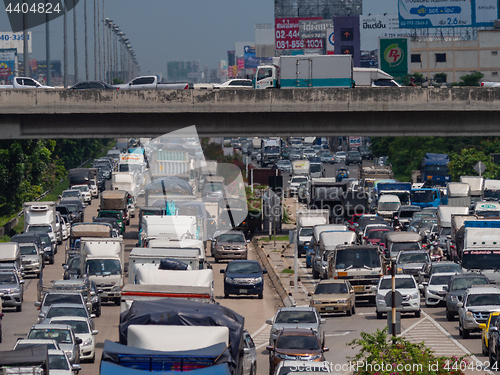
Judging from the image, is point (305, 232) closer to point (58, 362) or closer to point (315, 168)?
point (58, 362)

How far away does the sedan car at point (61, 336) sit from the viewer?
64.0 feet

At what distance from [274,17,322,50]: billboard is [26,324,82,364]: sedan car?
4886 inches

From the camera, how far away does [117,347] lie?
12922 millimetres

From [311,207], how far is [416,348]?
1392 inches

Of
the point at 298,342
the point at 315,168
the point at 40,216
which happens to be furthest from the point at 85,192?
the point at 298,342

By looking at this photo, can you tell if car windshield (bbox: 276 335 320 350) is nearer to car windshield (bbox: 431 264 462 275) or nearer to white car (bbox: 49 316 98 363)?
white car (bbox: 49 316 98 363)

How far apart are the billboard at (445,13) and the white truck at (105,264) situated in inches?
3510

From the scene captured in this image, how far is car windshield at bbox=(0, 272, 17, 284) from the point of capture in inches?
1185

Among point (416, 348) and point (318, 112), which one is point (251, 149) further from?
point (416, 348)

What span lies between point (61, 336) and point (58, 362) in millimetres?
2818

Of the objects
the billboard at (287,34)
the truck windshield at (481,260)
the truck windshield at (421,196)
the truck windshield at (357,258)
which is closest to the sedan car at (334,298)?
the truck windshield at (357,258)

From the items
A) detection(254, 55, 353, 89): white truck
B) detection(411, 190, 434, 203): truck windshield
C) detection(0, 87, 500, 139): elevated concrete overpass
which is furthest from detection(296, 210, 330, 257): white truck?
detection(411, 190, 434, 203): truck windshield

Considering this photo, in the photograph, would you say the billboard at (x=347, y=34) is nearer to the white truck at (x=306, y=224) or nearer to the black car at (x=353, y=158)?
the black car at (x=353, y=158)

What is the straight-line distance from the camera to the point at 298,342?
19484mm
